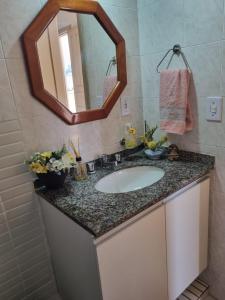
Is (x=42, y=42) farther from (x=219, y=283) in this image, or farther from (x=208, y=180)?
(x=219, y=283)

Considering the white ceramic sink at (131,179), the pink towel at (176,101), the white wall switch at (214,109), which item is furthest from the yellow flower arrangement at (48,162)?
the white wall switch at (214,109)

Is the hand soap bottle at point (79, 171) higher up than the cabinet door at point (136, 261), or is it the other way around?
the hand soap bottle at point (79, 171)

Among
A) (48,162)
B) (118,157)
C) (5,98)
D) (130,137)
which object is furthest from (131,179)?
(5,98)

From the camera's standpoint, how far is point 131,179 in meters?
1.38

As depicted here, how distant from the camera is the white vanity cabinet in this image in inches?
35.0

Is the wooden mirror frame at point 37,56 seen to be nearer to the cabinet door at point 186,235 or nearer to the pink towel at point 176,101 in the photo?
the pink towel at point 176,101

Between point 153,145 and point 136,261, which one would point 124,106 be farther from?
point 136,261

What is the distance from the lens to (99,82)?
1331 millimetres

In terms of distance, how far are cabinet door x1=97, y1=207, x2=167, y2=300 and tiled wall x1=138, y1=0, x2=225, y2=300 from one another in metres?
0.45

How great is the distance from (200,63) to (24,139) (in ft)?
3.17

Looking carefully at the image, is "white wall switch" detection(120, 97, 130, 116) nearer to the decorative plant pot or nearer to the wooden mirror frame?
the wooden mirror frame

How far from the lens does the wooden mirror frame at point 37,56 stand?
3.38ft

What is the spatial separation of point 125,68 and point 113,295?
1.19 metres

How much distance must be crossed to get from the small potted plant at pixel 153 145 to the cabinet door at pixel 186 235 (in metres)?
0.32
